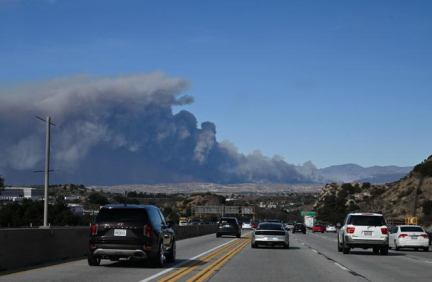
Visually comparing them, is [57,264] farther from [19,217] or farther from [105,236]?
[19,217]

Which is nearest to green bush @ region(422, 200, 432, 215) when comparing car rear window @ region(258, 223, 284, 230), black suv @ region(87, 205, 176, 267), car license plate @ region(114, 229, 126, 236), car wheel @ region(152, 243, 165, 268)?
car rear window @ region(258, 223, 284, 230)

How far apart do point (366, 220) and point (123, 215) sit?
15082mm

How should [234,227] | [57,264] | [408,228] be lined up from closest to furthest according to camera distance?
1. [57,264]
2. [408,228]
3. [234,227]

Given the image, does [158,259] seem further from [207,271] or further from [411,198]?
[411,198]

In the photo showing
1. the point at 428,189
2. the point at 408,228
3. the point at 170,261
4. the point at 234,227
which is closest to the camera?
the point at 170,261

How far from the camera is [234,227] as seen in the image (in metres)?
58.4

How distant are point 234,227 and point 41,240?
122 feet

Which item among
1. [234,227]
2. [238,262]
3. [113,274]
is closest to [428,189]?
[234,227]

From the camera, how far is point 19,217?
11444 cm

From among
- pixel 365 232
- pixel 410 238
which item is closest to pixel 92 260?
pixel 365 232

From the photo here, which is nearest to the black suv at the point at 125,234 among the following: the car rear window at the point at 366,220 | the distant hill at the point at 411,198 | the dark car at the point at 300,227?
the car rear window at the point at 366,220

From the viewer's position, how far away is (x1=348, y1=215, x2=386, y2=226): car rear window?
1250 inches

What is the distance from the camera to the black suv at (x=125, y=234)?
2000 cm

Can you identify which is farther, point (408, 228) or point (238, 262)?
point (408, 228)
